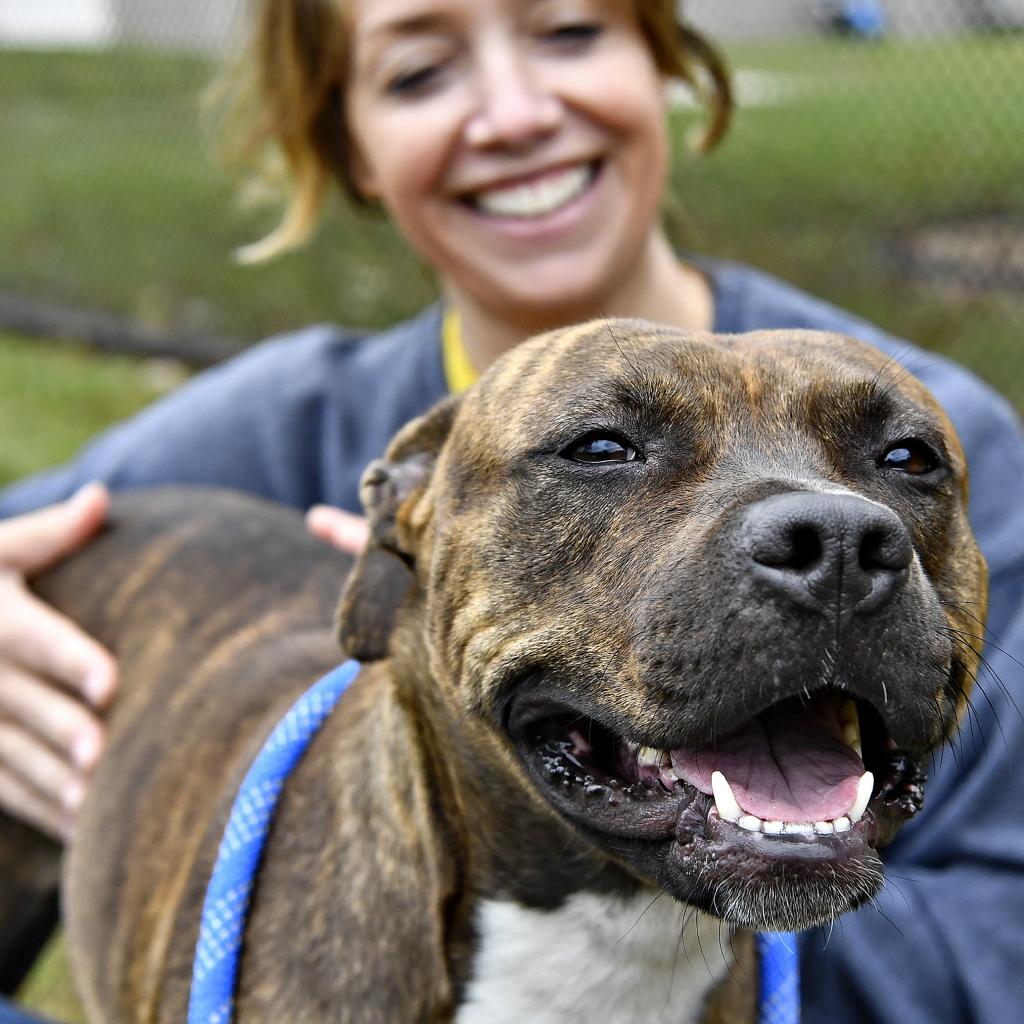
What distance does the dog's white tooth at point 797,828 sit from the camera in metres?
1.82

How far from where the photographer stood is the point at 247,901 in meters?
2.38

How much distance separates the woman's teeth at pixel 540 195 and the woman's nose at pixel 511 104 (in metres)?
0.12

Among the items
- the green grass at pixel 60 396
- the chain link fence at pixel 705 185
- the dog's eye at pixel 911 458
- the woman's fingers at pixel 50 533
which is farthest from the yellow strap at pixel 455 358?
the green grass at pixel 60 396

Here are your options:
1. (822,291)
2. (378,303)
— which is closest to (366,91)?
(822,291)

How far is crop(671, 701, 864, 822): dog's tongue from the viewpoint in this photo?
1860mm

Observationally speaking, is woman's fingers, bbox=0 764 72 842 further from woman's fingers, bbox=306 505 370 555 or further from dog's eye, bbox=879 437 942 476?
dog's eye, bbox=879 437 942 476

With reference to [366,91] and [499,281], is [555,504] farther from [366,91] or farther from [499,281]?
[366,91]

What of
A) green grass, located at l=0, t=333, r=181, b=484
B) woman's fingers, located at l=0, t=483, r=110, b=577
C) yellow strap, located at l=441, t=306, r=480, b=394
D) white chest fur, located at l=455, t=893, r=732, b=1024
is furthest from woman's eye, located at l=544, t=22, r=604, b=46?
green grass, located at l=0, t=333, r=181, b=484

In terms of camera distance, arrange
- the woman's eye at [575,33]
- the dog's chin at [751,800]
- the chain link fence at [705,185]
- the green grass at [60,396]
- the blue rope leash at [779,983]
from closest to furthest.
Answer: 1. the dog's chin at [751,800]
2. the blue rope leash at [779,983]
3. the woman's eye at [575,33]
4. the chain link fence at [705,185]
5. the green grass at [60,396]

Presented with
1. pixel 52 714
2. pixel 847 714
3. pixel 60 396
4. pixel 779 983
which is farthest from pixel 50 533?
pixel 60 396

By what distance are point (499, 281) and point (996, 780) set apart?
1674mm

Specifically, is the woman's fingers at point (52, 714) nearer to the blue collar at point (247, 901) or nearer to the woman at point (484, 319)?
the woman at point (484, 319)

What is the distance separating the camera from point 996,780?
8.92 ft

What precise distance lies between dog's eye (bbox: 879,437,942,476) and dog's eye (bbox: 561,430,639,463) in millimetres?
409
